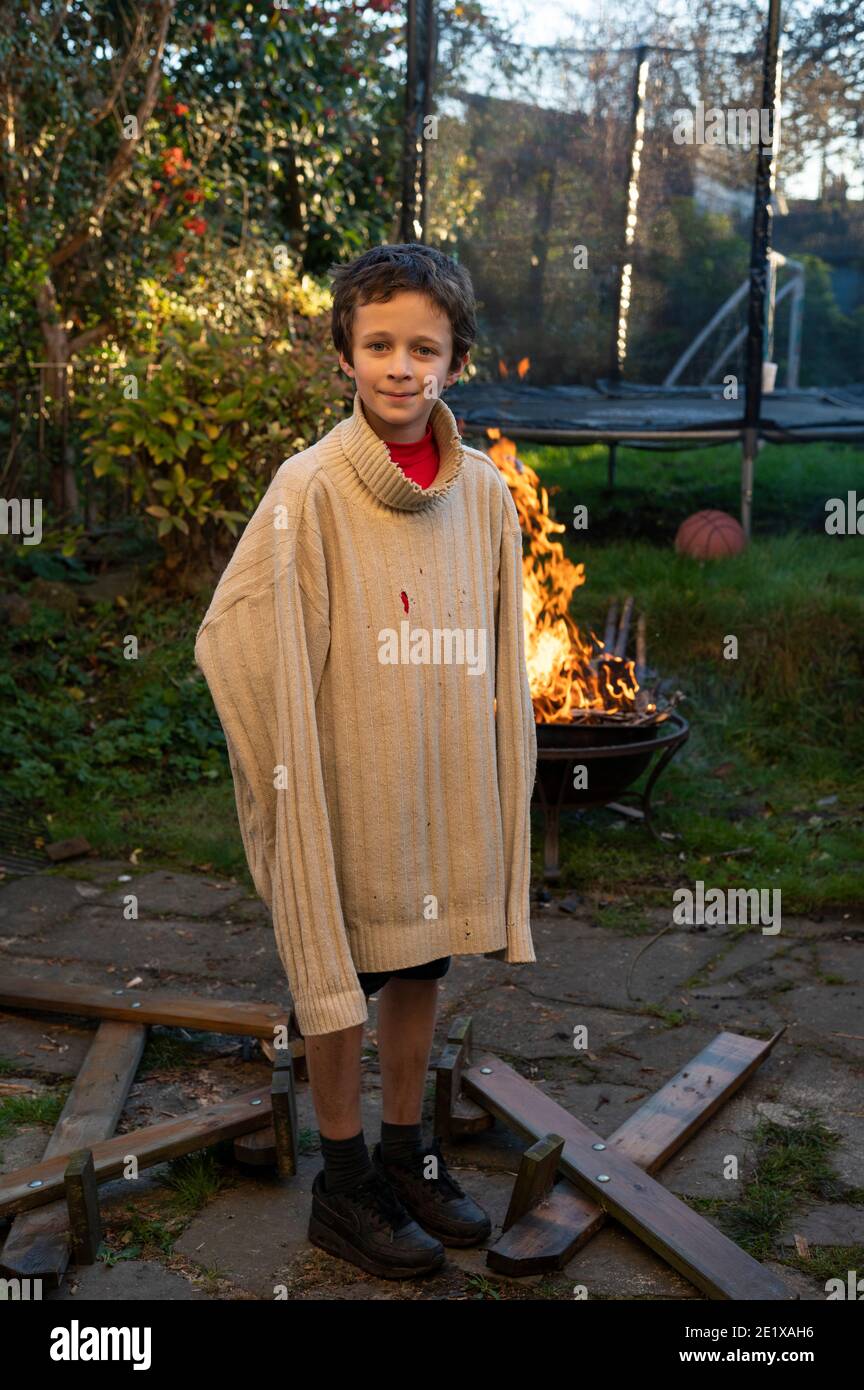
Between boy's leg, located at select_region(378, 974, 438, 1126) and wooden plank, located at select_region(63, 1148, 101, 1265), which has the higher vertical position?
boy's leg, located at select_region(378, 974, 438, 1126)

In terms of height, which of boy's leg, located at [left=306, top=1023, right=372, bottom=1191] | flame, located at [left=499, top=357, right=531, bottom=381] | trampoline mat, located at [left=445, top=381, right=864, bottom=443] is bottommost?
boy's leg, located at [left=306, top=1023, right=372, bottom=1191]

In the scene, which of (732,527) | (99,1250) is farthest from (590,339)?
(99,1250)

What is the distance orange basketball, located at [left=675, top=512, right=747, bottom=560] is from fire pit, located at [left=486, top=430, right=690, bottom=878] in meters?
1.46

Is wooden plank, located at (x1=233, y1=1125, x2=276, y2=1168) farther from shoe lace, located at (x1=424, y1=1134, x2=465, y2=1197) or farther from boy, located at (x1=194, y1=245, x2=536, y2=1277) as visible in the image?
shoe lace, located at (x1=424, y1=1134, x2=465, y2=1197)

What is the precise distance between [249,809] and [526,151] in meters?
7.48

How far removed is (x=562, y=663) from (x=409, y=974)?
3.07 m

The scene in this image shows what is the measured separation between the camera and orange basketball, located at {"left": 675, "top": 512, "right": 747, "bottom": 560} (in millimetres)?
7848

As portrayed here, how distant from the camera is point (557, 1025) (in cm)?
411

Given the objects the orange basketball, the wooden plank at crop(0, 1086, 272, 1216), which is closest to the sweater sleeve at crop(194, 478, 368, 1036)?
the wooden plank at crop(0, 1086, 272, 1216)

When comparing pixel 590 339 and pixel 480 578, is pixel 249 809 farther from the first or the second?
pixel 590 339

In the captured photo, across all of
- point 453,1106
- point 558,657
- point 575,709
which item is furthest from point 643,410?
point 453,1106

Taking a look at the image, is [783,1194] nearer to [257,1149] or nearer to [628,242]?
[257,1149]

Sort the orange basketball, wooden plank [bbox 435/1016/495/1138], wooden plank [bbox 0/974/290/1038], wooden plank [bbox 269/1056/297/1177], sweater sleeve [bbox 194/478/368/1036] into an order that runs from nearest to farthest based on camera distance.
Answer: sweater sleeve [bbox 194/478/368/1036] < wooden plank [bbox 269/1056/297/1177] < wooden plank [bbox 435/1016/495/1138] < wooden plank [bbox 0/974/290/1038] < the orange basketball

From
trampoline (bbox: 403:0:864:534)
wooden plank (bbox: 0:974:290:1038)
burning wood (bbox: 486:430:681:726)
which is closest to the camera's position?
wooden plank (bbox: 0:974:290:1038)
